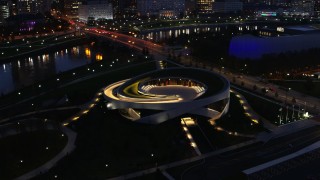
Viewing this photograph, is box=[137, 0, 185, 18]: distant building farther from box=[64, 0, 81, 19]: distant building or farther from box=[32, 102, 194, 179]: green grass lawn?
box=[32, 102, 194, 179]: green grass lawn

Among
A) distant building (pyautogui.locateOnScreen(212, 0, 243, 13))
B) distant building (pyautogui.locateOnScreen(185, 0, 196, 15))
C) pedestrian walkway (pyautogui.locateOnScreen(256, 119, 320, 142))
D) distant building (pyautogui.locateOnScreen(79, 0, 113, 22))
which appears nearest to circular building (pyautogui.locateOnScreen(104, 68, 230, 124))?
pedestrian walkway (pyautogui.locateOnScreen(256, 119, 320, 142))

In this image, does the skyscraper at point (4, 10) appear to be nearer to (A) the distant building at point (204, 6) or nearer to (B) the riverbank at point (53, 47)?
(B) the riverbank at point (53, 47)

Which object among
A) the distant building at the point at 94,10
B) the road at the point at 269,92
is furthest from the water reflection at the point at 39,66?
the distant building at the point at 94,10

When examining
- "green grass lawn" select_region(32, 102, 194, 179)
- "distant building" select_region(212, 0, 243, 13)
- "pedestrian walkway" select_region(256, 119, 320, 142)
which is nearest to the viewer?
"green grass lawn" select_region(32, 102, 194, 179)

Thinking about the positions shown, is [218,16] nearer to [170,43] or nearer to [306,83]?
[170,43]

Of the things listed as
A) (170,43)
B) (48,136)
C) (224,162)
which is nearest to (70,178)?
(48,136)

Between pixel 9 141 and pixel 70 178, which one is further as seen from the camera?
pixel 9 141
